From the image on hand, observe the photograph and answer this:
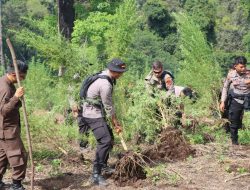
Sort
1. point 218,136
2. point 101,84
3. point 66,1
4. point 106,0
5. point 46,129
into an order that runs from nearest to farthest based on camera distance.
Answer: point 101,84 < point 46,129 < point 218,136 < point 66,1 < point 106,0

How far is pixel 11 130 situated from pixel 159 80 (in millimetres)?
3497

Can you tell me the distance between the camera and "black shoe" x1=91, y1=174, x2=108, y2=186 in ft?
21.4

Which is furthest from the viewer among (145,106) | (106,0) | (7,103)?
(106,0)

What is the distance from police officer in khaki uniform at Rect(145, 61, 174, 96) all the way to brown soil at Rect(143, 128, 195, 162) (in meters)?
0.79

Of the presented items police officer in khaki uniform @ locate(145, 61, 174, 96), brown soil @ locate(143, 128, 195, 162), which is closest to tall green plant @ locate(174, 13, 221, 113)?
police officer in khaki uniform @ locate(145, 61, 174, 96)

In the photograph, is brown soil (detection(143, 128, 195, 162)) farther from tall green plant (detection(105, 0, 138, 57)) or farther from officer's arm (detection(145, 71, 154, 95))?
tall green plant (detection(105, 0, 138, 57))

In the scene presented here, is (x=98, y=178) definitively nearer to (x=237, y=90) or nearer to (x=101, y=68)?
(x=101, y=68)

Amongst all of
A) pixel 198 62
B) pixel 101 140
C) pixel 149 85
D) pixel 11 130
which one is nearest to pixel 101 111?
pixel 101 140

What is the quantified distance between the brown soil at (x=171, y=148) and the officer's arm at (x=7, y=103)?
2807mm

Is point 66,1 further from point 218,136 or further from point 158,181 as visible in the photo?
point 158,181

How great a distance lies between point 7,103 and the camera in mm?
5914

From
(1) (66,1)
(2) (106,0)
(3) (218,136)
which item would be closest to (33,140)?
(3) (218,136)

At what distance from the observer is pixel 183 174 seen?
699 cm

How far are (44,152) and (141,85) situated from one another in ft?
7.04
